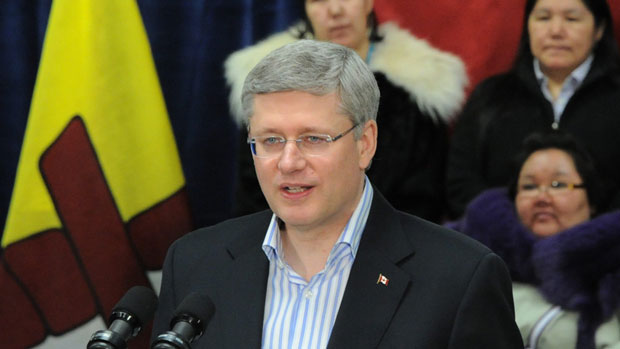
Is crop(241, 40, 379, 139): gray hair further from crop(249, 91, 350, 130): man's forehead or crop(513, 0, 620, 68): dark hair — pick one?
crop(513, 0, 620, 68): dark hair

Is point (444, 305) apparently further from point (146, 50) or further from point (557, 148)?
point (146, 50)

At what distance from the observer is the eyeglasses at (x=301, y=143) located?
202 cm

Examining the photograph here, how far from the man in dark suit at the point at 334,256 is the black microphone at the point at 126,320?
38 cm

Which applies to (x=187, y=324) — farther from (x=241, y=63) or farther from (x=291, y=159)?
(x=241, y=63)

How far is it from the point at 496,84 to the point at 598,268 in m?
0.95

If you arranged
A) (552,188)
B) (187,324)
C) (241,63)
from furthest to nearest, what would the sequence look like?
(241,63) → (552,188) → (187,324)

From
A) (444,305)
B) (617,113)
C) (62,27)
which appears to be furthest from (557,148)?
(62,27)

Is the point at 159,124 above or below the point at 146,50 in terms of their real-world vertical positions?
below

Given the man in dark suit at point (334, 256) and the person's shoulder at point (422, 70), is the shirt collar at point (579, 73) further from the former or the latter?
the man in dark suit at point (334, 256)

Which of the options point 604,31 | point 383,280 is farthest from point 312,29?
point 383,280

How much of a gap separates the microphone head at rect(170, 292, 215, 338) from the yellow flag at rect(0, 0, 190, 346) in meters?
2.26

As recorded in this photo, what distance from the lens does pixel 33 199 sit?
389 centimetres

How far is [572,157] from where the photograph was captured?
11.1 ft

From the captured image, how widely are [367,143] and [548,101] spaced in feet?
5.75
